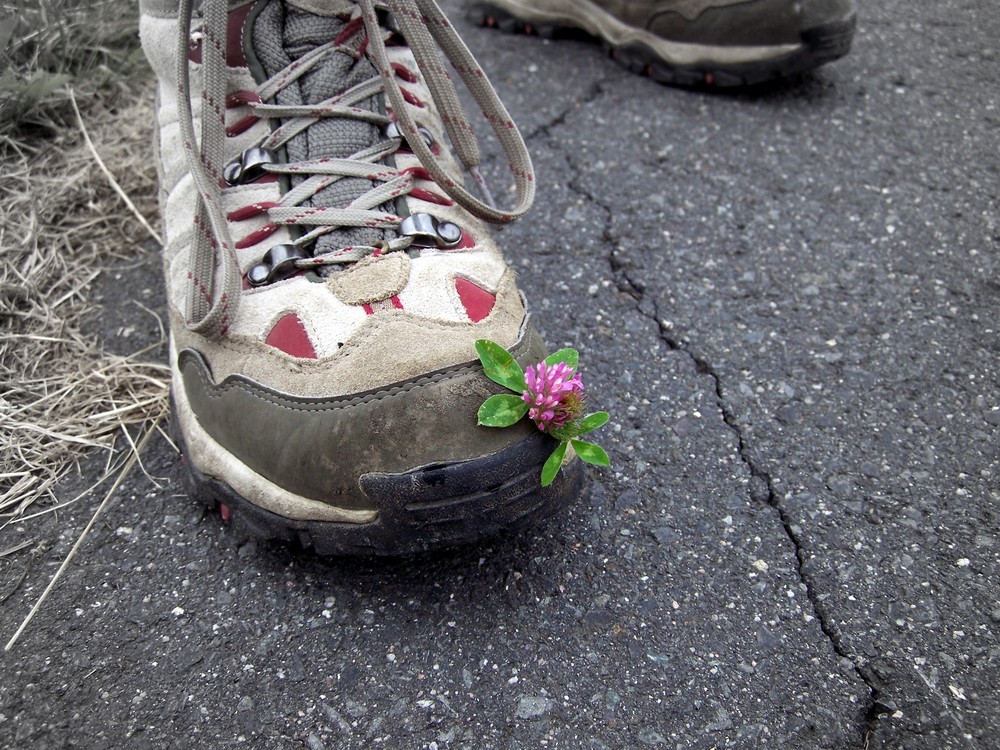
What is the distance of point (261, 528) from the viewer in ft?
4.08

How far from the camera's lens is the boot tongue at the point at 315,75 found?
4.64 ft

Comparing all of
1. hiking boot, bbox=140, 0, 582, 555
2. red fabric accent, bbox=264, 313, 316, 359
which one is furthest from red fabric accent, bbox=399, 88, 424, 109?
red fabric accent, bbox=264, 313, 316, 359

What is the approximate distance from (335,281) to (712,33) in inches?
58.6

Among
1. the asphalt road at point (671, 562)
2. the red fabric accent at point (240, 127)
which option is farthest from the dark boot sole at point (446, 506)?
the red fabric accent at point (240, 127)

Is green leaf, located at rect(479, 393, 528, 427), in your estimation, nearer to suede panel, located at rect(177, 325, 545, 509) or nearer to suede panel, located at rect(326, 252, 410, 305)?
suede panel, located at rect(177, 325, 545, 509)

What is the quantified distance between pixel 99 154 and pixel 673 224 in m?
1.31

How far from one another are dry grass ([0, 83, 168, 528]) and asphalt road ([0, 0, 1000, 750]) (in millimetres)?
62

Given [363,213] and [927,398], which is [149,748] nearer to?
[363,213]

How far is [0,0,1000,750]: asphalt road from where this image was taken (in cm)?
114

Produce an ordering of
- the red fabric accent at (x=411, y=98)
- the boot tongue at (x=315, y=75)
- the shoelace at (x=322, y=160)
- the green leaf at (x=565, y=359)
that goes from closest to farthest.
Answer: the green leaf at (x=565, y=359)
the shoelace at (x=322, y=160)
the boot tongue at (x=315, y=75)
the red fabric accent at (x=411, y=98)

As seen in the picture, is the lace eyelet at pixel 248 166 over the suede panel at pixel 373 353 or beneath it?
over

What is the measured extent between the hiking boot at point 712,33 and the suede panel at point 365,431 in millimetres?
1401

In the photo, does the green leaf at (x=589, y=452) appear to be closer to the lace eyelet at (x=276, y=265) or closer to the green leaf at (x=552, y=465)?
the green leaf at (x=552, y=465)

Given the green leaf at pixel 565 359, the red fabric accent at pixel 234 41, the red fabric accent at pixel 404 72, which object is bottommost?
the green leaf at pixel 565 359
